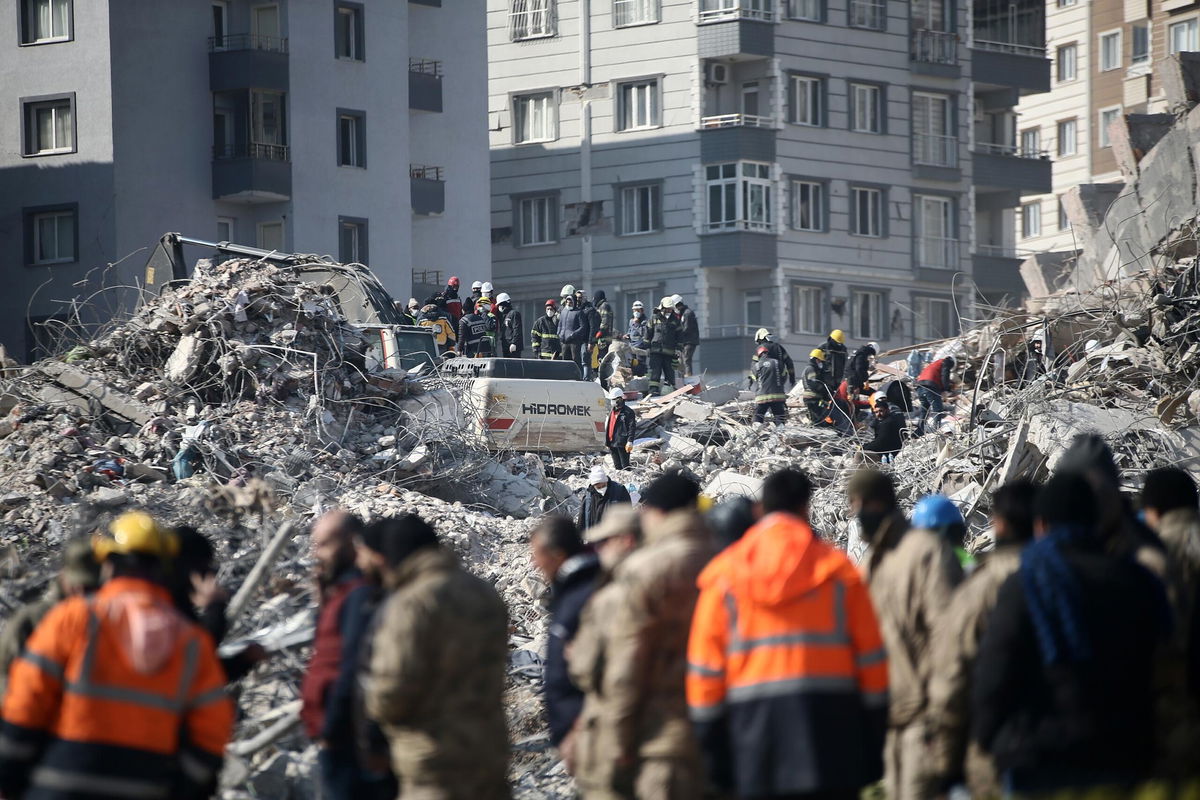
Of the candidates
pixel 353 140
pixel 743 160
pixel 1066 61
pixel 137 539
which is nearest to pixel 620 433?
pixel 137 539

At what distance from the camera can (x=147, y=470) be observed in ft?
53.1

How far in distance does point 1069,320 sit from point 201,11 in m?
25.1

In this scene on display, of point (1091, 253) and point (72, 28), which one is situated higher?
point (72, 28)

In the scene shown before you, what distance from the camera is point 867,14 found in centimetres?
4647

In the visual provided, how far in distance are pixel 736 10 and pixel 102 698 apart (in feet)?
133

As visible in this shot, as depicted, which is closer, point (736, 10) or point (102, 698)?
point (102, 698)

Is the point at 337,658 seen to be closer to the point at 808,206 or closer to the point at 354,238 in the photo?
the point at 354,238

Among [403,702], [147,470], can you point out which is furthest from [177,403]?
[403,702]

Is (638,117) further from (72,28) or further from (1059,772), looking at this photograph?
(1059,772)

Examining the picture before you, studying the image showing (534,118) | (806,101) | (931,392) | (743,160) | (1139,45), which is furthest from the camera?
(1139,45)

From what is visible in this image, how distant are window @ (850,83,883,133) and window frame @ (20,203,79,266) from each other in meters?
20.8

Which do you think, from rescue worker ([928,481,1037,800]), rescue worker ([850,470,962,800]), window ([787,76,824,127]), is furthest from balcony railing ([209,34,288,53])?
rescue worker ([928,481,1037,800])

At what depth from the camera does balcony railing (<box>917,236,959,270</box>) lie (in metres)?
47.6

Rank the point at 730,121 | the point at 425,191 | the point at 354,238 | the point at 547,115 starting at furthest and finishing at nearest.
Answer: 1. the point at 547,115
2. the point at 730,121
3. the point at 425,191
4. the point at 354,238
